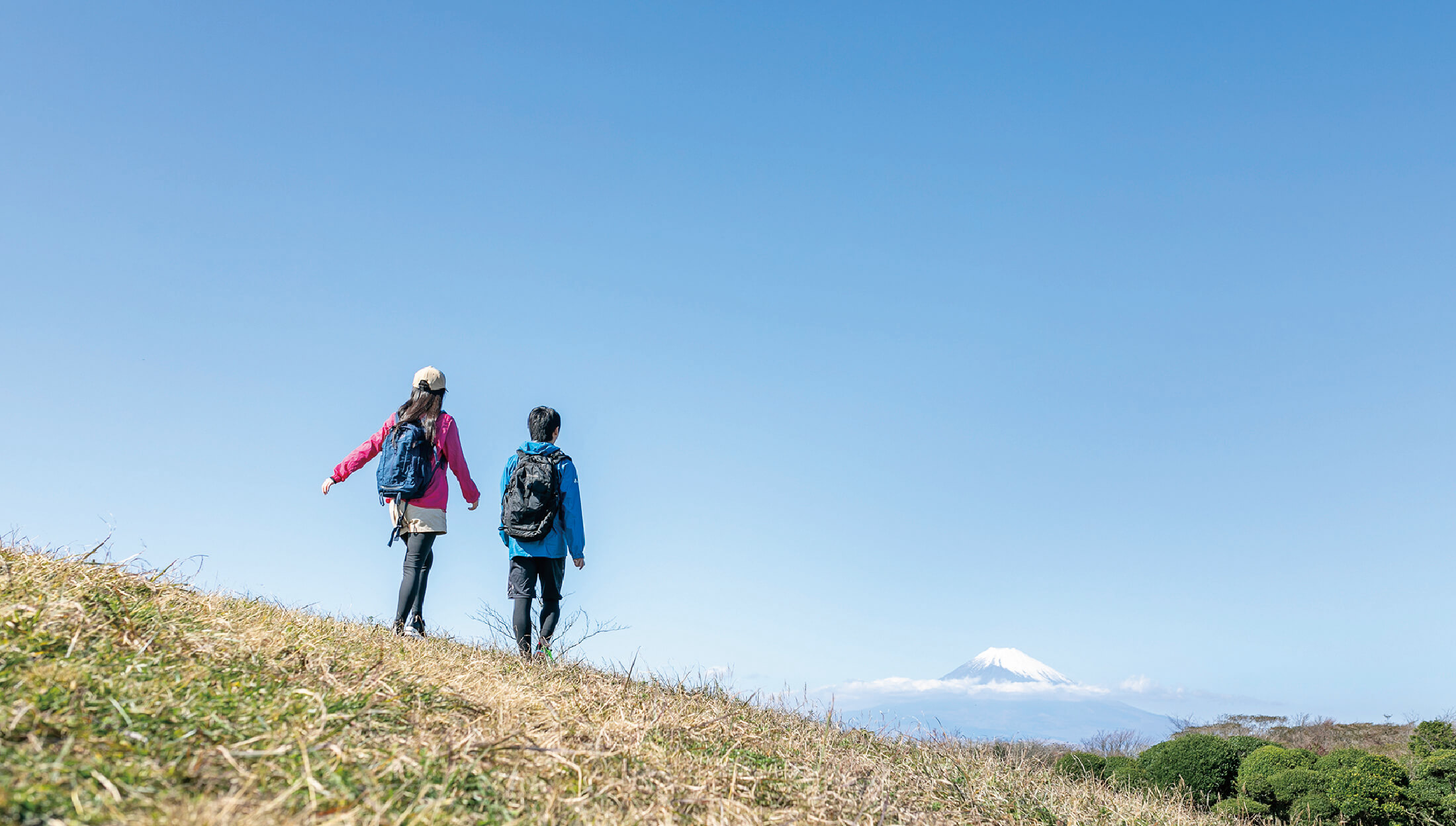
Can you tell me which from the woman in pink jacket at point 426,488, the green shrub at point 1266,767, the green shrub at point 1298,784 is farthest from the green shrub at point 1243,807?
the woman in pink jacket at point 426,488

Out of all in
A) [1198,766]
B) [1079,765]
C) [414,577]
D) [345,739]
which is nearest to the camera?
[345,739]

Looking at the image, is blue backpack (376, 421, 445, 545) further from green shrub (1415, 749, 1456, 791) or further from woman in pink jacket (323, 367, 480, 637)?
Answer: green shrub (1415, 749, 1456, 791)

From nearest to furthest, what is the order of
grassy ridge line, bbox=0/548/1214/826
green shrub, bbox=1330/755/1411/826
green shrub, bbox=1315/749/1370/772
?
1. grassy ridge line, bbox=0/548/1214/826
2. green shrub, bbox=1330/755/1411/826
3. green shrub, bbox=1315/749/1370/772

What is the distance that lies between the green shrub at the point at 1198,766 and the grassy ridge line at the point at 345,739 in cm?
915

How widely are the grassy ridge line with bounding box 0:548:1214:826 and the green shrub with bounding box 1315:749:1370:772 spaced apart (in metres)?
8.33

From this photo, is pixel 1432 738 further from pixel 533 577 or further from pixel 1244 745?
pixel 533 577

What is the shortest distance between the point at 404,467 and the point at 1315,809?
12.6 metres

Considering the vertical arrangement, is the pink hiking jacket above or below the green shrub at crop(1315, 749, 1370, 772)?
above

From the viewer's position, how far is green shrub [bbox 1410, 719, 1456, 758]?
12648mm

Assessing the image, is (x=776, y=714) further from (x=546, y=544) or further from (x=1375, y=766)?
(x=1375, y=766)

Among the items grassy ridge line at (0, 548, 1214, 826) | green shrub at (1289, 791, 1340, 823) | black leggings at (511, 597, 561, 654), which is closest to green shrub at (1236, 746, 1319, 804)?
green shrub at (1289, 791, 1340, 823)

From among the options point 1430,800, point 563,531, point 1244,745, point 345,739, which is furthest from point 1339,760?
point 345,739

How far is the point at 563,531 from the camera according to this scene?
8.95 m

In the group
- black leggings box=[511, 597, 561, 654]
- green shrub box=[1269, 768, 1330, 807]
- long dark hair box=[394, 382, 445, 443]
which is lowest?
green shrub box=[1269, 768, 1330, 807]
